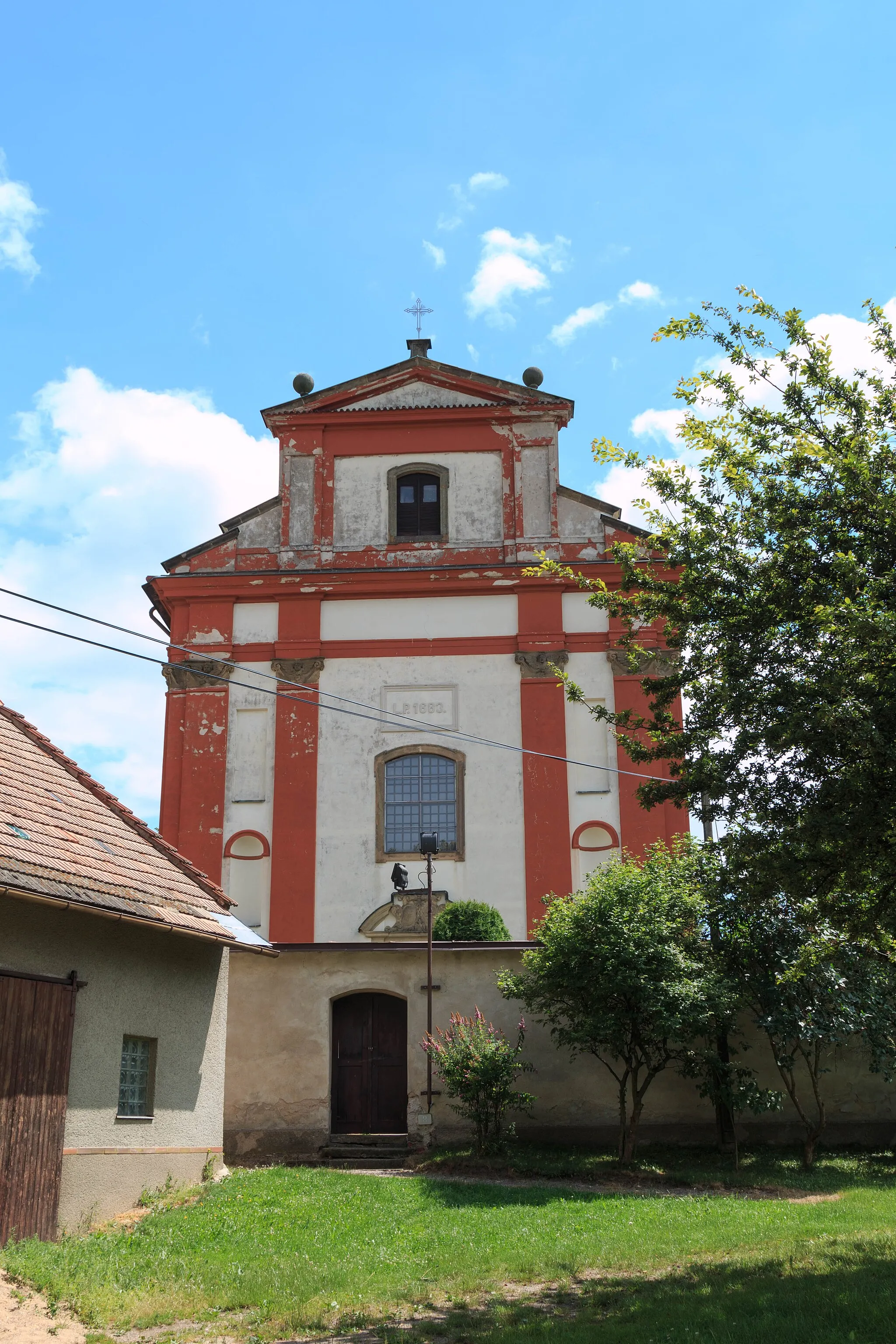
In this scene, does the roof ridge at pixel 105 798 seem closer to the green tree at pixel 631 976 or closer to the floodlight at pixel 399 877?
the green tree at pixel 631 976

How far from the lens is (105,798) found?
13820 millimetres

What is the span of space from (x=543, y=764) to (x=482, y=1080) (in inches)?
324

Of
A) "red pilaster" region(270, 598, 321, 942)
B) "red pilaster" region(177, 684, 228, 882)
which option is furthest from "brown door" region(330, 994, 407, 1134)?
"red pilaster" region(177, 684, 228, 882)

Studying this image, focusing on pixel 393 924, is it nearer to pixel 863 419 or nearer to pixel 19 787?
pixel 19 787

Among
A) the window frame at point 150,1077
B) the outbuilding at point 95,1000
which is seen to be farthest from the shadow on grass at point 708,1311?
the window frame at point 150,1077

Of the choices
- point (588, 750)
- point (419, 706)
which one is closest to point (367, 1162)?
point (588, 750)

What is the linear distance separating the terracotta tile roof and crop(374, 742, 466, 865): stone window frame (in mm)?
8343

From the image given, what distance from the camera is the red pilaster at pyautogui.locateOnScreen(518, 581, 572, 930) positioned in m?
22.0

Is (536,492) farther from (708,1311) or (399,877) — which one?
(708,1311)

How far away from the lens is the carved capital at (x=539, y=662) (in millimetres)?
23297

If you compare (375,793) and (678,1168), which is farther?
(375,793)

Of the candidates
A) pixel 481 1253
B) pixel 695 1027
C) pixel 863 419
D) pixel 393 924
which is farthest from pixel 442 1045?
pixel 863 419

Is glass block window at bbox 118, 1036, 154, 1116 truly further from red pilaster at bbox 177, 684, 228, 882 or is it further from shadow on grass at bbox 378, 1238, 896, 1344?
red pilaster at bbox 177, 684, 228, 882

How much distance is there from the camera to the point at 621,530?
79.6ft
